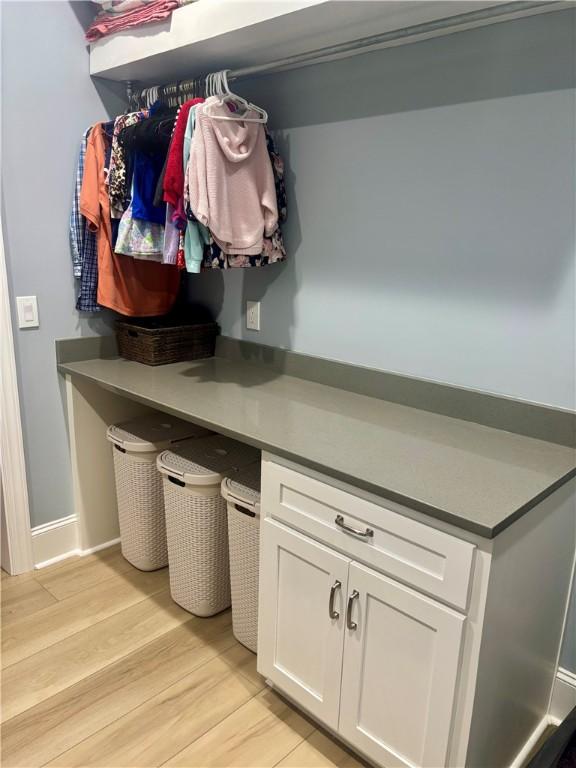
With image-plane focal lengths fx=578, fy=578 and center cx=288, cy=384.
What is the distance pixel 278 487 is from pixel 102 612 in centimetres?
108

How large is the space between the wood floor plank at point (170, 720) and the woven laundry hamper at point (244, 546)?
133 mm

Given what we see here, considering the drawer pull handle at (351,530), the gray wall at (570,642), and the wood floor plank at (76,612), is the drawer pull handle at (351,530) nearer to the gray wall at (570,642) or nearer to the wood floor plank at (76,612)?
the gray wall at (570,642)

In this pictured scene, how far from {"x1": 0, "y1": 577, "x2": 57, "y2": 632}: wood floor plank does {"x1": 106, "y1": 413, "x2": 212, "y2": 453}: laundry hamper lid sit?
0.65 m

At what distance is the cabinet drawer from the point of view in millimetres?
1228

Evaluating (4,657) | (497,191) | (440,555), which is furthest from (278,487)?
(4,657)

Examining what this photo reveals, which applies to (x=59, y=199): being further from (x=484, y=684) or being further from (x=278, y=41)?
(x=484, y=684)

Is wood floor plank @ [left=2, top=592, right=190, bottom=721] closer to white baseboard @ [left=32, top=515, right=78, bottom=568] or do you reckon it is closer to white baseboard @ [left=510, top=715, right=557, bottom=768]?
white baseboard @ [left=32, top=515, right=78, bottom=568]

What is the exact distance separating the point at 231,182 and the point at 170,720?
5.55 ft

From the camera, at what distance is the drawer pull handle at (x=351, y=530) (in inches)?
54.0

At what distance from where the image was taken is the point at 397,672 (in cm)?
138

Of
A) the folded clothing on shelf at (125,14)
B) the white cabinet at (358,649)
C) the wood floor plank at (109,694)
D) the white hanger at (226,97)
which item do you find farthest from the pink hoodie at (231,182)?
the wood floor plank at (109,694)

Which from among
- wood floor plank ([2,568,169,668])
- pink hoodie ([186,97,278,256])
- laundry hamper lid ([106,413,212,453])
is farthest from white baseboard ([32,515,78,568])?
pink hoodie ([186,97,278,256])

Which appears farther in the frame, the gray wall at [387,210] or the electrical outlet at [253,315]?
the electrical outlet at [253,315]

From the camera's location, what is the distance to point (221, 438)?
2295 mm
